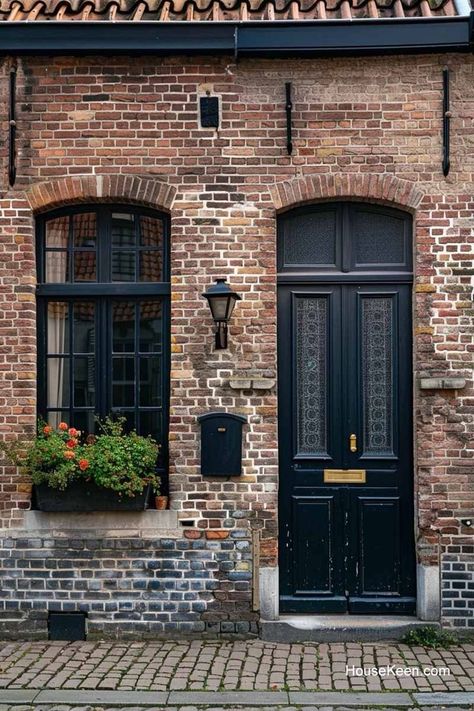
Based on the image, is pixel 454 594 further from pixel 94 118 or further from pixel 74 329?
pixel 94 118

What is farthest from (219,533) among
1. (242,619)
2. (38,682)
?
(38,682)

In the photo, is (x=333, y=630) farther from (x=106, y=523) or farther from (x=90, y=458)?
(x=90, y=458)

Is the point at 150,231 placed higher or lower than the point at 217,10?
lower

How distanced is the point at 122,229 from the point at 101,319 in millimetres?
845

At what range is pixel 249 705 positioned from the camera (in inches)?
214

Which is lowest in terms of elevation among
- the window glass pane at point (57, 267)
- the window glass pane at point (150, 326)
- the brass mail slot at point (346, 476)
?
the brass mail slot at point (346, 476)

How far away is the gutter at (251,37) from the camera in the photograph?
6.68m

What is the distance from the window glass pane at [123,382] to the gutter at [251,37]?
8.97ft

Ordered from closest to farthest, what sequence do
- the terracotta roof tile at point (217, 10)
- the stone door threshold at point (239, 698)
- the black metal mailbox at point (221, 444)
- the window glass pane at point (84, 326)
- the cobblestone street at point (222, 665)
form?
the stone door threshold at point (239, 698), the cobblestone street at point (222, 665), the black metal mailbox at point (221, 444), the terracotta roof tile at point (217, 10), the window glass pane at point (84, 326)

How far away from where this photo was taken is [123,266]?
7.16m

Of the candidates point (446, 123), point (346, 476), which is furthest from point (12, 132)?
point (346, 476)

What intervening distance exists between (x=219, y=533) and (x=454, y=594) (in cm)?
208

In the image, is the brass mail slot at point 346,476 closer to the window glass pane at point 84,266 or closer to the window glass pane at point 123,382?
the window glass pane at point 123,382

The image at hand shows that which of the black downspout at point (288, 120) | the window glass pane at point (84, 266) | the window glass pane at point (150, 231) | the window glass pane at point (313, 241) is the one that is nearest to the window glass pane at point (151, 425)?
the window glass pane at point (84, 266)
